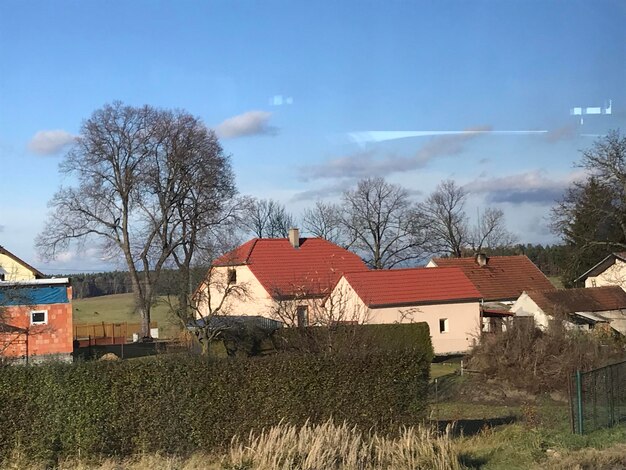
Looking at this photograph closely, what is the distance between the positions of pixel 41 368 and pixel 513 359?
18.2 metres

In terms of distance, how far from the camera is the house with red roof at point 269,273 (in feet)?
129

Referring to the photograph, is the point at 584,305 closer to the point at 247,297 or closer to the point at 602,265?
the point at 602,265

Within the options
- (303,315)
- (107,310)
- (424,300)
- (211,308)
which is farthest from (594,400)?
(107,310)

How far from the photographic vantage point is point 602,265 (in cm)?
4784

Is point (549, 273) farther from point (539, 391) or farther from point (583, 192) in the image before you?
point (539, 391)

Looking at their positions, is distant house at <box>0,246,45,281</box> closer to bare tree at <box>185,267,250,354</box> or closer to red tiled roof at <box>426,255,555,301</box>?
bare tree at <box>185,267,250,354</box>

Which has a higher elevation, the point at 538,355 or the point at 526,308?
the point at 526,308

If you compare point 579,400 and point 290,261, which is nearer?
point 579,400

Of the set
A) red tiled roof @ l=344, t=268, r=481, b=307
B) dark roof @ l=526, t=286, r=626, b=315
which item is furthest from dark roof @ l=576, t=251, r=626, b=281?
red tiled roof @ l=344, t=268, r=481, b=307

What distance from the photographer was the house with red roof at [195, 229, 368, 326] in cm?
3934

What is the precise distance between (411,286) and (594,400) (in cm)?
2706

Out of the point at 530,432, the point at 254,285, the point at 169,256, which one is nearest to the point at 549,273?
the point at 254,285

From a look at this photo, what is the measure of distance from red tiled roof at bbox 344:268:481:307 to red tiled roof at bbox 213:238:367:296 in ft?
12.4

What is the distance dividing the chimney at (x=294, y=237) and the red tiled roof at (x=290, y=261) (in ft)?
1.02
